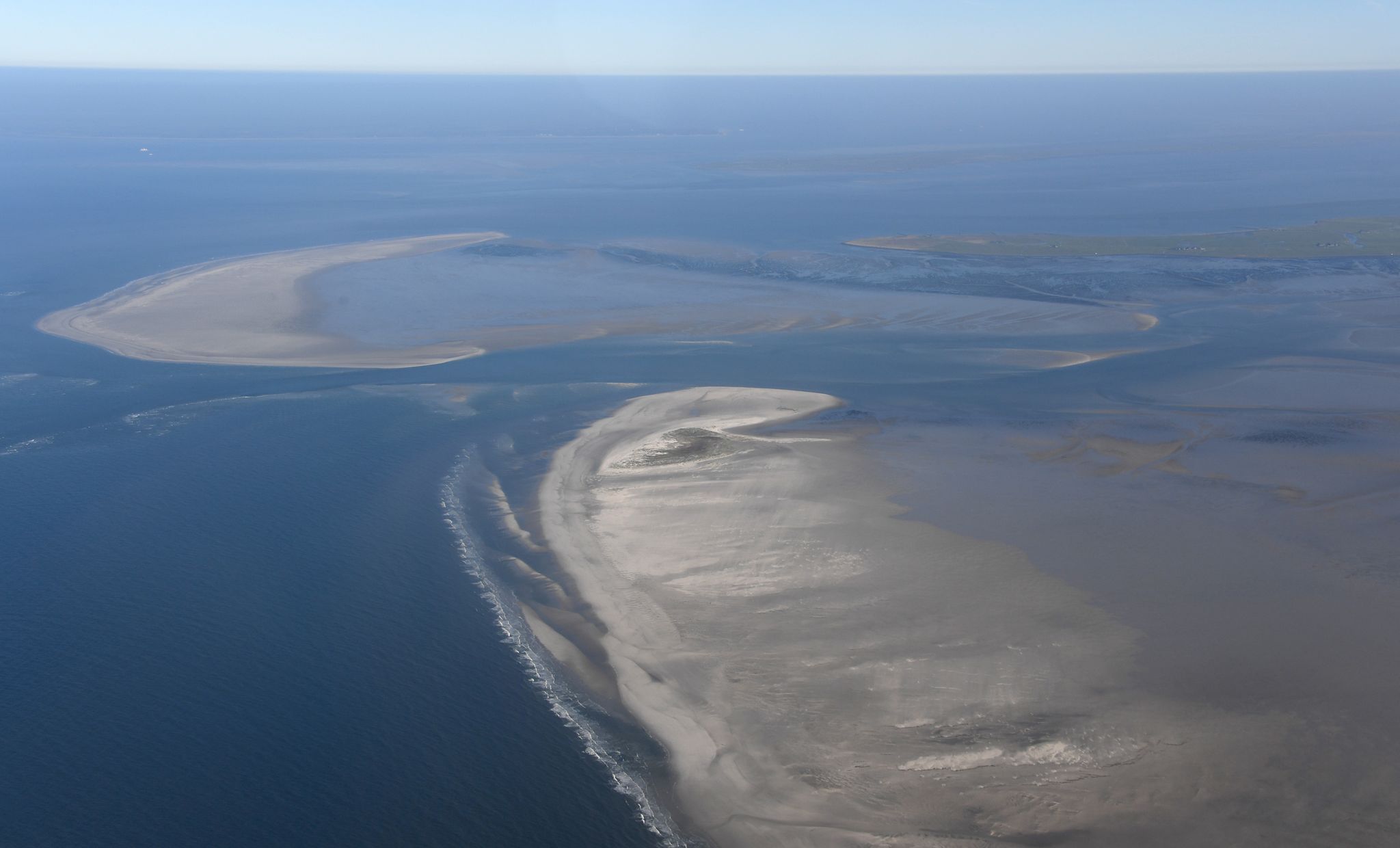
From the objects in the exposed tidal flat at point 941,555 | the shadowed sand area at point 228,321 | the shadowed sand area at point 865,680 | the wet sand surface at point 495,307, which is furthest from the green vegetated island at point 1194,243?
the shadowed sand area at point 865,680

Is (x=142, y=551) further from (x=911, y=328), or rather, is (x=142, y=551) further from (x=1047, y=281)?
(x=1047, y=281)

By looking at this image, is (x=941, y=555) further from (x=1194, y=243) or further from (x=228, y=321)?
(x=1194, y=243)

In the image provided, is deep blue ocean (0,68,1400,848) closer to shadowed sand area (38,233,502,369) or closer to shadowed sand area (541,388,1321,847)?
shadowed sand area (38,233,502,369)

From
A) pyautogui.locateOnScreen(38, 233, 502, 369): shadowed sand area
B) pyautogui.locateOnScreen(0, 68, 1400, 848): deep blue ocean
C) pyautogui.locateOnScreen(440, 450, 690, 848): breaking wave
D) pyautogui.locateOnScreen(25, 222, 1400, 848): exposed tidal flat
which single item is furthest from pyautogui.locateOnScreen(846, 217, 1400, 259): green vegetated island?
pyautogui.locateOnScreen(440, 450, 690, 848): breaking wave

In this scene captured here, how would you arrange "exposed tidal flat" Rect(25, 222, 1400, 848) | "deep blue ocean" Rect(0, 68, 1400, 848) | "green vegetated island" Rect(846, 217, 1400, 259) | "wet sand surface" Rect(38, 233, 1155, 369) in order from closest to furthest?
"exposed tidal flat" Rect(25, 222, 1400, 848) < "deep blue ocean" Rect(0, 68, 1400, 848) < "wet sand surface" Rect(38, 233, 1155, 369) < "green vegetated island" Rect(846, 217, 1400, 259)

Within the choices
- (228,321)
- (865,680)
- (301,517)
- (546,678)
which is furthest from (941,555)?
(228,321)
